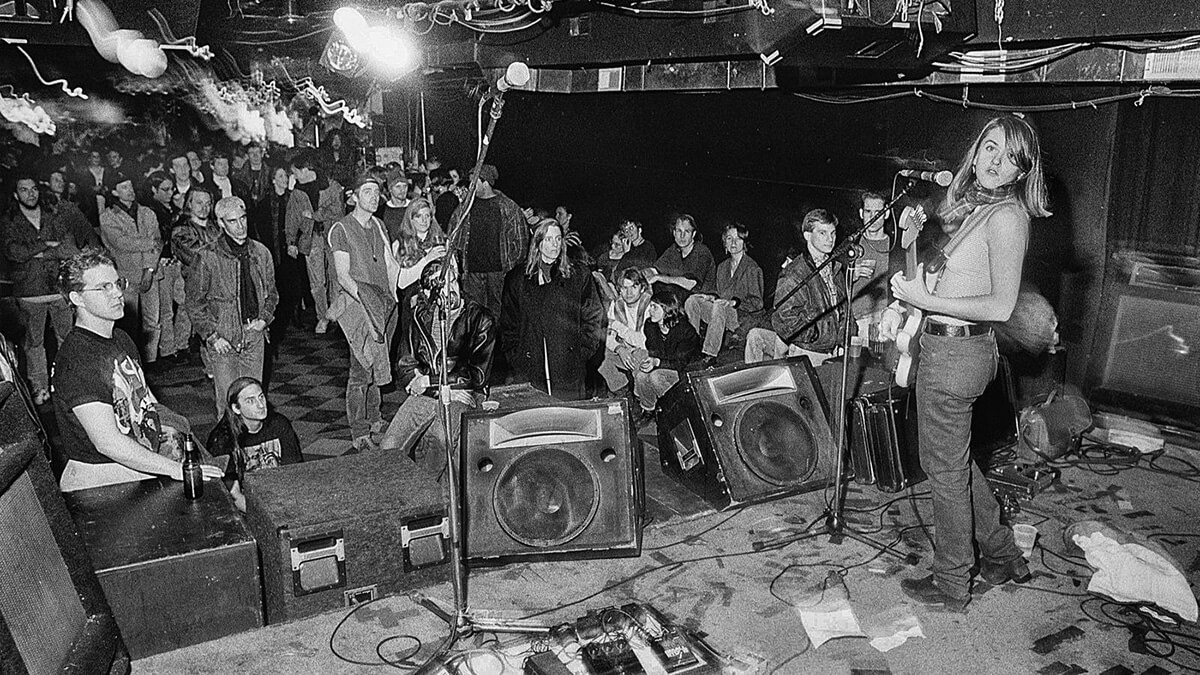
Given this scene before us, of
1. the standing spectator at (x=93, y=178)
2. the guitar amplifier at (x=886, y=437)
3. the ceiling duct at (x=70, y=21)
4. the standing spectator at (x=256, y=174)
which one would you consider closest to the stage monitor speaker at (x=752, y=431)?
the guitar amplifier at (x=886, y=437)

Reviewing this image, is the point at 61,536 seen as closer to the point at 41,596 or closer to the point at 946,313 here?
the point at 41,596

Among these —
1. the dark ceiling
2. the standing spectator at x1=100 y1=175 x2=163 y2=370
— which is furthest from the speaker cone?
the standing spectator at x1=100 y1=175 x2=163 y2=370

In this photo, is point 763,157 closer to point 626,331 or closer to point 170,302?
point 626,331

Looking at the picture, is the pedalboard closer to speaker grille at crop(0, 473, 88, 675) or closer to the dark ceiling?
the dark ceiling

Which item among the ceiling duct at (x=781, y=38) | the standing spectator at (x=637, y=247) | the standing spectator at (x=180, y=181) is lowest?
the standing spectator at (x=637, y=247)

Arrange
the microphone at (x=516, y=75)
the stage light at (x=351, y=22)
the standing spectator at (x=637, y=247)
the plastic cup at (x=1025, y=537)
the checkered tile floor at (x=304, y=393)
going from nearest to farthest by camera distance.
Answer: the microphone at (x=516, y=75)
the plastic cup at (x=1025, y=537)
the stage light at (x=351, y=22)
the checkered tile floor at (x=304, y=393)
the standing spectator at (x=637, y=247)

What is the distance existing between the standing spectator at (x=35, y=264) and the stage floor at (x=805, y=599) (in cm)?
489

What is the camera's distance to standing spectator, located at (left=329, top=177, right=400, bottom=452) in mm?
5836

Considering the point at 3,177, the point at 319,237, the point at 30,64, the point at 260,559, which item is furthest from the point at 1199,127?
the point at 30,64

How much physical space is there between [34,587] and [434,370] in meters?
2.54

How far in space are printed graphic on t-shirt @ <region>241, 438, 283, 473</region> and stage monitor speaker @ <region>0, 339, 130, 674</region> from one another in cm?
176

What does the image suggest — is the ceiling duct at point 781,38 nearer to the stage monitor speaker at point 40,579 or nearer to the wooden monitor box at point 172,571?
the wooden monitor box at point 172,571

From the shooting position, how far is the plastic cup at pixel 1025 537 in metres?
4.20

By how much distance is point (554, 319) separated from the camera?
220 inches
